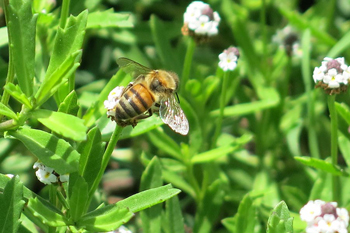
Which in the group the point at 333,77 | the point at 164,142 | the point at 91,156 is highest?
the point at 333,77

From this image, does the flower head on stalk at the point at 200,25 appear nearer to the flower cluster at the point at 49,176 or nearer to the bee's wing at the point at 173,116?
the bee's wing at the point at 173,116

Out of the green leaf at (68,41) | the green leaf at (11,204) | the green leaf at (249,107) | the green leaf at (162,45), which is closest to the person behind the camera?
the green leaf at (11,204)

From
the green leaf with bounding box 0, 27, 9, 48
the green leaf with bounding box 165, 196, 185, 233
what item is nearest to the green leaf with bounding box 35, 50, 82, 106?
the green leaf with bounding box 0, 27, 9, 48

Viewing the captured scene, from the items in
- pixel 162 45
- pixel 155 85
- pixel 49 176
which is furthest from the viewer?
pixel 162 45

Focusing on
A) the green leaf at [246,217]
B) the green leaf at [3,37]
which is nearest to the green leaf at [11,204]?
the green leaf at [3,37]

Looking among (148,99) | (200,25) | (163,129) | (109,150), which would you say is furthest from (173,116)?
(163,129)

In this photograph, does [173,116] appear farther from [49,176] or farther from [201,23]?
[201,23]

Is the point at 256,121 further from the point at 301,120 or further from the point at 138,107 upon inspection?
the point at 138,107
